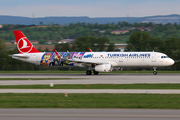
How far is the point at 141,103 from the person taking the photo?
16.5 m

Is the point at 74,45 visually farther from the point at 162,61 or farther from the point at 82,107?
the point at 82,107

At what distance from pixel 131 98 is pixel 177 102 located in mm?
2975

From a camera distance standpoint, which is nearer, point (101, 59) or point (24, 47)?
point (101, 59)
